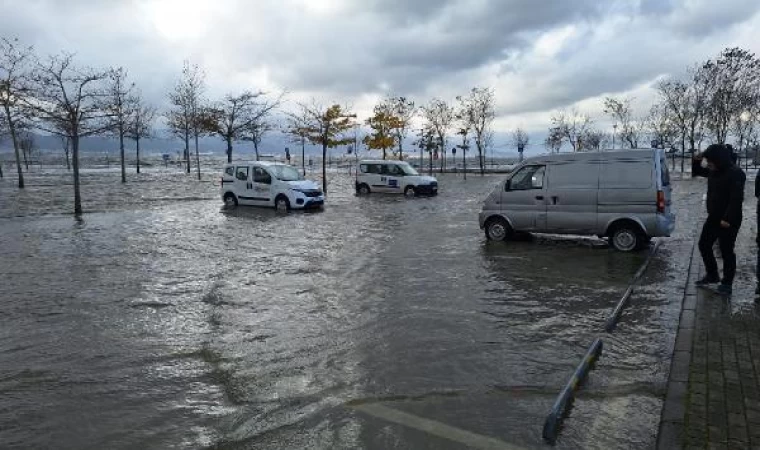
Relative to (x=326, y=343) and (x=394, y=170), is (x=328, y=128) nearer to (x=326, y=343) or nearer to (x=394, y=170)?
(x=394, y=170)

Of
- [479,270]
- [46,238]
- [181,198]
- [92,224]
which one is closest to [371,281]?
[479,270]

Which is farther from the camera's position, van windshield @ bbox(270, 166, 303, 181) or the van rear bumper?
van windshield @ bbox(270, 166, 303, 181)

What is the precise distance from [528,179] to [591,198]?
4.65ft

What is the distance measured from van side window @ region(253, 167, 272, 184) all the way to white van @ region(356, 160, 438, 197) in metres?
8.08

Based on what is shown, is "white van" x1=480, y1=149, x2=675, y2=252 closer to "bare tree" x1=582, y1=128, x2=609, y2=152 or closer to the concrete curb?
the concrete curb

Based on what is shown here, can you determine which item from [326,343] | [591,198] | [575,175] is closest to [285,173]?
[575,175]

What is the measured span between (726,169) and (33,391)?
8254 mm

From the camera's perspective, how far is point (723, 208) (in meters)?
7.30

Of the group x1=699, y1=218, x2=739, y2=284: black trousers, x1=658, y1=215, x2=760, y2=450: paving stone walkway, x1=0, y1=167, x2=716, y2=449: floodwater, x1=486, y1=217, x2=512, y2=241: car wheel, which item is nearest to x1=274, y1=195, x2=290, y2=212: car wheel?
x1=0, y1=167, x2=716, y2=449: floodwater

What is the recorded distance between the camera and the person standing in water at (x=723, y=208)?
7180mm

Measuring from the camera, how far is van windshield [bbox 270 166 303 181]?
2008 centimetres

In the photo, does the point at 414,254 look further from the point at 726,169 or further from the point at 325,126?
the point at 325,126

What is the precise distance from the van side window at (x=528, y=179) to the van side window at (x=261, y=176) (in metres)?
10.5

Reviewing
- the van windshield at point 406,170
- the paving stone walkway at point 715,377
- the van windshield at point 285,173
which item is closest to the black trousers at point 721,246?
the paving stone walkway at point 715,377
